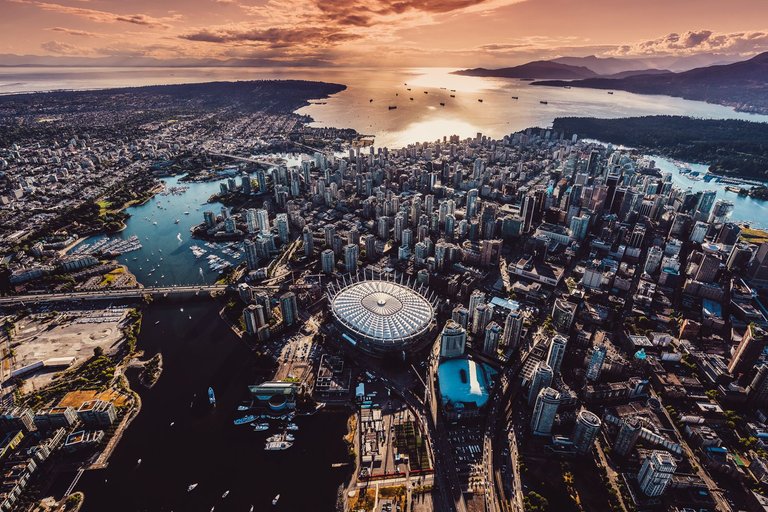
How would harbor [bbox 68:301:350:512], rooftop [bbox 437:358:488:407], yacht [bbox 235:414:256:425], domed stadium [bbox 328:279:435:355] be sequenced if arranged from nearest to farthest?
harbor [bbox 68:301:350:512] → yacht [bbox 235:414:256:425] → rooftop [bbox 437:358:488:407] → domed stadium [bbox 328:279:435:355]

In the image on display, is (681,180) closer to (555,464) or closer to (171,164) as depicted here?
(555,464)

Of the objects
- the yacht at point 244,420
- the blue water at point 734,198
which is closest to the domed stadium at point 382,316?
the yacht at point 244,420

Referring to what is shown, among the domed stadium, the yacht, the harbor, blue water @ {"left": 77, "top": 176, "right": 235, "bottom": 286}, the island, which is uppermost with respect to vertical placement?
the island

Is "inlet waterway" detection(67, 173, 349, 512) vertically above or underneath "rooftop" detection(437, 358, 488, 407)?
underneath

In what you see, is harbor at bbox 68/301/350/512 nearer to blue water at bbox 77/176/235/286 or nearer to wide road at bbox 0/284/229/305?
wide road at bbox 0/284/229/305

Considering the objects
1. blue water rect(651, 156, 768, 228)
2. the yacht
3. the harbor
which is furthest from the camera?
blue water rect(651, 156, 768, 228)

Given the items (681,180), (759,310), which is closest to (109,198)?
(759,310)

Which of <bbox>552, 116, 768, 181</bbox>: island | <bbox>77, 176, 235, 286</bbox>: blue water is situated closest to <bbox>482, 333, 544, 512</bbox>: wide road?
<bbox>77, 176, 235, 286</bbox>: blue water
